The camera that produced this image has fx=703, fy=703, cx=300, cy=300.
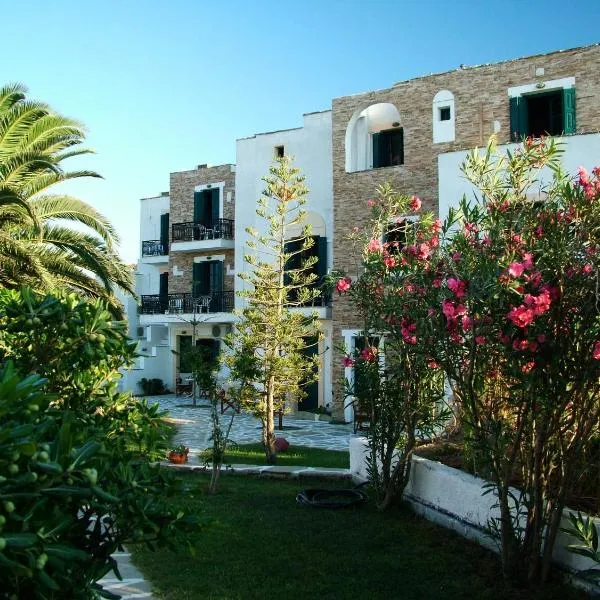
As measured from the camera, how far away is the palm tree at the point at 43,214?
11.6 m

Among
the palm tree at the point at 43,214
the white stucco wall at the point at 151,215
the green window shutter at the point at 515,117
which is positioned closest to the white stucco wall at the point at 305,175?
the green window shutter at the point at 515,117

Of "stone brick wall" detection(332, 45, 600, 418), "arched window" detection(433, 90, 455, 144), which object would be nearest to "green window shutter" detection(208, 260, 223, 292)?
"stone brick wall" detection(332, 45, 600, 418)

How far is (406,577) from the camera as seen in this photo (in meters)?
6.18

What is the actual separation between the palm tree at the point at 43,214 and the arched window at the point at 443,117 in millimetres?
9491

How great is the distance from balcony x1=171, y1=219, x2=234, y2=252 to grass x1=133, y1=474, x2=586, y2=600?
61.4ft

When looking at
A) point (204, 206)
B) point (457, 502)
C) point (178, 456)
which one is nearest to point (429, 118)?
point (178, 456)

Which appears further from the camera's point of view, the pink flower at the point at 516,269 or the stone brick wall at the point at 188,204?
the stone brick wall at the point at 188,204

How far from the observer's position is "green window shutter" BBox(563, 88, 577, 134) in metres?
17.2

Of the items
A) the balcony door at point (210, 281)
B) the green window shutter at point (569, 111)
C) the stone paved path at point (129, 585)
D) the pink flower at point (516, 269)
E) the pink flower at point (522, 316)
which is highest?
the green window shutter at point (569, 111)

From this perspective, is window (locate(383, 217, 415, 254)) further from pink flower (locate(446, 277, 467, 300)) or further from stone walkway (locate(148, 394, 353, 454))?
stone walkway (locate(148, 394, 353, 454))

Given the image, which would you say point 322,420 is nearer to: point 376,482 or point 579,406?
point 376,482

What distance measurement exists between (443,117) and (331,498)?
43.0ft

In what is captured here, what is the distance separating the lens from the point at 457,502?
7.53m

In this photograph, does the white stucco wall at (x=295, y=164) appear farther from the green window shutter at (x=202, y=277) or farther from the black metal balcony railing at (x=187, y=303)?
the green window shutter at (x=202, y=277)
